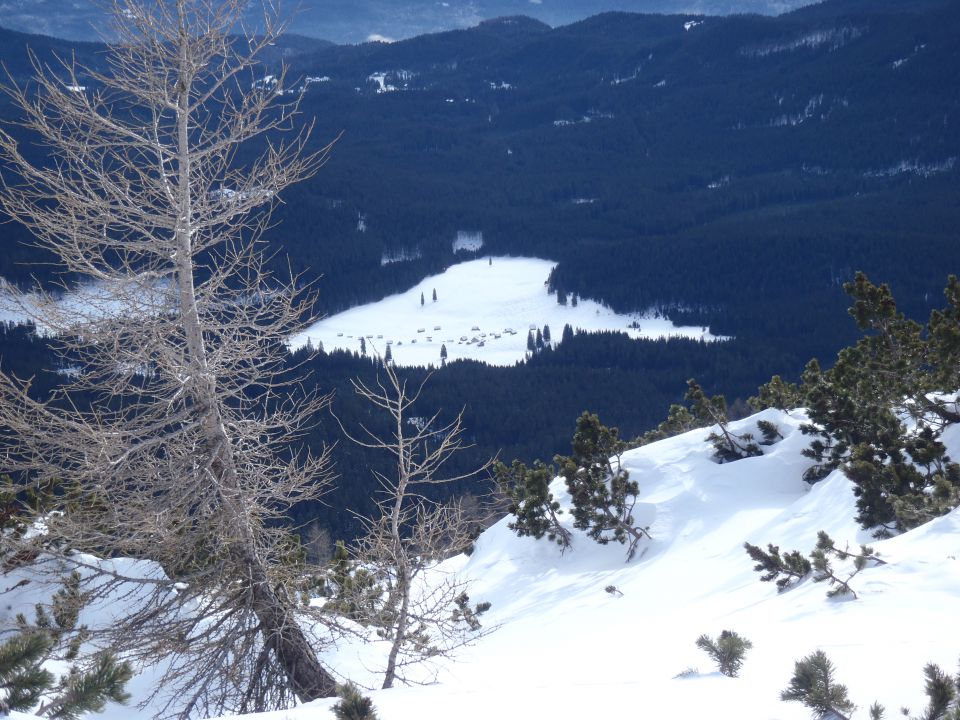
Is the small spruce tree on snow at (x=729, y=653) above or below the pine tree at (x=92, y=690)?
above

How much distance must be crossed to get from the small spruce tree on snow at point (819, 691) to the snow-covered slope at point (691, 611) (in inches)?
14.6

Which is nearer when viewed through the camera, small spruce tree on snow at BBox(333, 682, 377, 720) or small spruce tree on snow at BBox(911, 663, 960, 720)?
small spruce tree on snow at BBox(911, 663, 960, 720)

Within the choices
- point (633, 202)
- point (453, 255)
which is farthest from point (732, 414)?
point (633, 202)

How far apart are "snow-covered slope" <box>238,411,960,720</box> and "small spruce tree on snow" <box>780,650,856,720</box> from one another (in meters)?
0.37

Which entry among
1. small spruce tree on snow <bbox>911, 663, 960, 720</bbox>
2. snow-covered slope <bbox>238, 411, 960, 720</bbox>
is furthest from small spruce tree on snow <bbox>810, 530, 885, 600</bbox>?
small spruce tree on snow <bbox>911, 663, 960, 720</bbox>

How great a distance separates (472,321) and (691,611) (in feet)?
373

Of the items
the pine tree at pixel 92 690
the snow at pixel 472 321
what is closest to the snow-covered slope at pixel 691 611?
the pine tree at pixel 92 690

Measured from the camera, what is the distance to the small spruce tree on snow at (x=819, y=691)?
5656 mm

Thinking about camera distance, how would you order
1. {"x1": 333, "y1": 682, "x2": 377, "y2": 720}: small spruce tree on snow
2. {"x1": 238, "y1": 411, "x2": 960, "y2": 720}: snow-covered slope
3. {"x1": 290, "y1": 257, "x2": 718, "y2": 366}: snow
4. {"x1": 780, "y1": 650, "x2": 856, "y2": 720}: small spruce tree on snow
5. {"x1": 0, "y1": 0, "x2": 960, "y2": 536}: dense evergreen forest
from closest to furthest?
{"x1": 780, "y1": 650, "x2": 856, "y2": 720}: small spruce tree on snow, {"x1": 333, "y1": 682, "x2": 377, "y2": 720}: small spruce tree on snow, {"x1": 238, "y1": 411, "x2": 960, "y2": 720}: snow-covered slope, {"x1": 0, "y1": 0, "x2": 960, "y2": 536}: dense evergreen forest, {"x1": 290, "y1": 257, "x2": 718, "y2": 366}: snow

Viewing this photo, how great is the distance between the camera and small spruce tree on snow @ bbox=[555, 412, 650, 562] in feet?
61.8

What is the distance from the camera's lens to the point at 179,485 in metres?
9.44

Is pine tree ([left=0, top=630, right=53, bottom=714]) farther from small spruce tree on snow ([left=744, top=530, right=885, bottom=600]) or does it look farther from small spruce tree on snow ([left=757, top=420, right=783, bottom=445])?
small spruce tree on snow ([left=757, top=420, right=783, bottom=445])

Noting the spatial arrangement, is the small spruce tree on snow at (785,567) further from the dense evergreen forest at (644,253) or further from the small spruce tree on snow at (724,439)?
the dense evergreen forest at (644,253)

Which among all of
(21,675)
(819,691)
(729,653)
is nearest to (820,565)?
(729,653)
